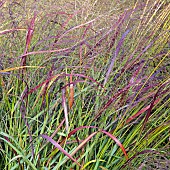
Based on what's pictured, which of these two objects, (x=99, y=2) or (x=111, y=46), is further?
(x=99, y=2)

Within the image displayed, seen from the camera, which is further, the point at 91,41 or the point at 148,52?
the point at 91,41

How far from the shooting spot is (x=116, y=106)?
1.20 m

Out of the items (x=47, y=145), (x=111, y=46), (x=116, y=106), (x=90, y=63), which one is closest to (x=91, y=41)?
(x=111, y=46)

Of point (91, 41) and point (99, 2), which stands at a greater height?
point (99, 2)

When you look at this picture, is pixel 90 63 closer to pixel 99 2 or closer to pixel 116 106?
pixel 116 106

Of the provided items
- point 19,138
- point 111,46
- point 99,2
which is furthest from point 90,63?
point 99,2

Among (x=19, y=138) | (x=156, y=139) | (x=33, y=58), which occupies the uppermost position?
(x=33, y=58)

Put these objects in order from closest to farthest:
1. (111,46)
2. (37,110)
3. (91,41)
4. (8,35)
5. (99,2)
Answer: (37,110), (111,46), (8,35), (91,41), (99,2)

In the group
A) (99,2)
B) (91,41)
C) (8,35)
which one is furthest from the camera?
(99,2)

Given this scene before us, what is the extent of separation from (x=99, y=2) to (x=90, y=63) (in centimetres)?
65

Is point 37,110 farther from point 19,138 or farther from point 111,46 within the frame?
point 111,46

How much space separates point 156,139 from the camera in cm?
124

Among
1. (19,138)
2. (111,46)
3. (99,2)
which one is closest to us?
(19,138)

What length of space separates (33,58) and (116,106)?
47cm
